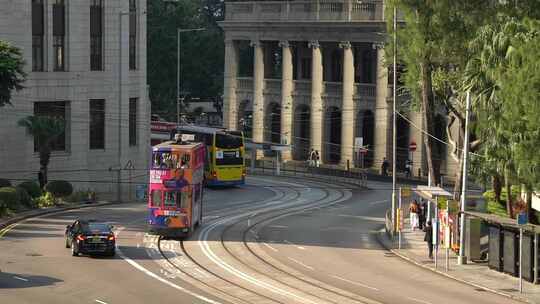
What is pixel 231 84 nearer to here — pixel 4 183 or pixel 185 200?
pixel 4 183

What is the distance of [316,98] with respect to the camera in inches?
4085

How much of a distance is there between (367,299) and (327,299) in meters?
1.40

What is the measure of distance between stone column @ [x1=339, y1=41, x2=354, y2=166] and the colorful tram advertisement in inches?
1827

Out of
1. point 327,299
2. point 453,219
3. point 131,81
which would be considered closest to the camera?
point 327,299

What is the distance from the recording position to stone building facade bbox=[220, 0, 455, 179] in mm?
97250

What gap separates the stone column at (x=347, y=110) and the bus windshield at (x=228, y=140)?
1964cm

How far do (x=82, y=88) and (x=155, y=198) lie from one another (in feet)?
86.8

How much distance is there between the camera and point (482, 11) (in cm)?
5403

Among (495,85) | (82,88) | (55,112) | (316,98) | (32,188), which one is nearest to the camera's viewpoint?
(495,85)

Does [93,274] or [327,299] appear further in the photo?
[93,274]

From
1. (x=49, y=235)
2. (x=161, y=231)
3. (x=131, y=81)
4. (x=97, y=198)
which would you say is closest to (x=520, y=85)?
(x=161, y=231)

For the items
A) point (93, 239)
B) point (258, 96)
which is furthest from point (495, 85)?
point (258, 96)

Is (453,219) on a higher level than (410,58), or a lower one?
lower

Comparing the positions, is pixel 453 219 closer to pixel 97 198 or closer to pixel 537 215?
pixel 537 215
